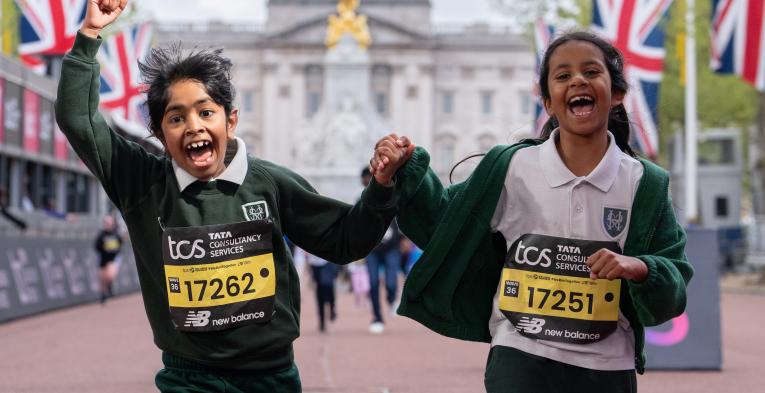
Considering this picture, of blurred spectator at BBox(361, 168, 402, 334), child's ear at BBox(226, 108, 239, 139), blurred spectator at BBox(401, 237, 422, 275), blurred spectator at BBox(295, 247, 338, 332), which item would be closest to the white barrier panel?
blurred spectator at BBox(295, 247, 338, 332)

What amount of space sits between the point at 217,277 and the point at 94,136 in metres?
0.56

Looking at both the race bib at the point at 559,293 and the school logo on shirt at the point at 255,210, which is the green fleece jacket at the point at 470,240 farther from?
the school logo on shirt at the point at 255,210

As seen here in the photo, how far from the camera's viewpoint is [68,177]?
120ft

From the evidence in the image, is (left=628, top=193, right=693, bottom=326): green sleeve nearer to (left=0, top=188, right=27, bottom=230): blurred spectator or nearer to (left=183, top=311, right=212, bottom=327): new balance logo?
(left=183, top=311, right=212, bottom=327): new balance logo

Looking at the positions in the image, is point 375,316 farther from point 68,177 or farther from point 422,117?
point 422,117

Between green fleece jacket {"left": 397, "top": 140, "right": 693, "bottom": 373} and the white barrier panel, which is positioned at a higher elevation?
green fleece jacket {"left": 397, "top": 140, "right": 693, "bottom": 373}

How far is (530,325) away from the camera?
4.00m

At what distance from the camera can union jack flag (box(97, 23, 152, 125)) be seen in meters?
25.8

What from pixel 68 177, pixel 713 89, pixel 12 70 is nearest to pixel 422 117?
pixel 713 89

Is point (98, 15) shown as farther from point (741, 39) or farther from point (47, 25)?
point (47, 25)

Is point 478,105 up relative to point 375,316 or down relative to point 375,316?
up

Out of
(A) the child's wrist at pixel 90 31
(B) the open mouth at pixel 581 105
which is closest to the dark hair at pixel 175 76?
(A) the child's wrist at pixel 90 31

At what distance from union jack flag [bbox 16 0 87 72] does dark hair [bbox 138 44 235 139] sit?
1662 cm

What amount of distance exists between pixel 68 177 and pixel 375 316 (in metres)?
23.2
